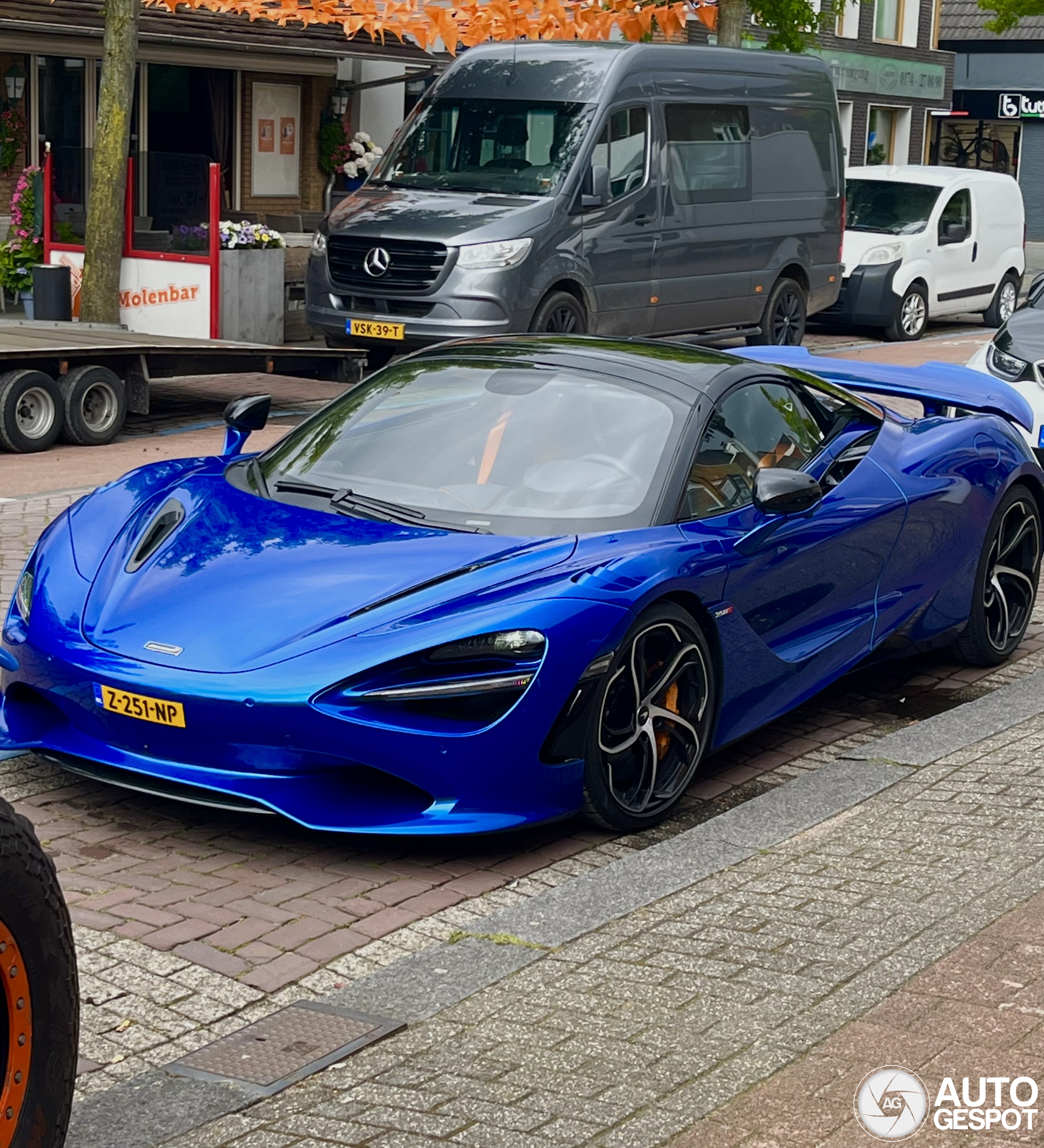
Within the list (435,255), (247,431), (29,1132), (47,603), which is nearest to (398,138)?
(435,255)

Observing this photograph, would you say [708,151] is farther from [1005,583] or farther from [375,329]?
[1005,583]

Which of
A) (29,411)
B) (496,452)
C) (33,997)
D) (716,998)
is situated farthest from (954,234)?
(33,997)

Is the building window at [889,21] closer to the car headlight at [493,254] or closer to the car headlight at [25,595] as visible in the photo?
the car headlight at [493,254]

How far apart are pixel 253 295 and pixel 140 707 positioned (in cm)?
1245

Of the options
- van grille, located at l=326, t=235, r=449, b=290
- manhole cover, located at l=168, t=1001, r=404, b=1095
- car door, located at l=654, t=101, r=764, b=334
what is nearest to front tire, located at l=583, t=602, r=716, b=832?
manhole cover, located at l=168, t=1001, r=404, b=1095

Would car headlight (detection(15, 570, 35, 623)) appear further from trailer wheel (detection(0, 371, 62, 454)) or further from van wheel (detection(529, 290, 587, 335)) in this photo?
van wheel (detection(529, 290, 587, 335))

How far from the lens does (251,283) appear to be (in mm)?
16922

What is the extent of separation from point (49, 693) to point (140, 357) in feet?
26.3

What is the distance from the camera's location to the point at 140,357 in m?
12.9

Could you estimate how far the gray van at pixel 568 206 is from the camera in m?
15.0

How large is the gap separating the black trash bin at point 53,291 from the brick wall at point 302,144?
26.8 feet

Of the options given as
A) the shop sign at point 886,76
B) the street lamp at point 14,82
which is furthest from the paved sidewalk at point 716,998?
the shop sign at point 886,76

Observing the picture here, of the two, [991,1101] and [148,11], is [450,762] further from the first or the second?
[148,11]

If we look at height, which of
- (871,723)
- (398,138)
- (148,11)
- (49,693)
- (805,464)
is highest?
(148,11)
